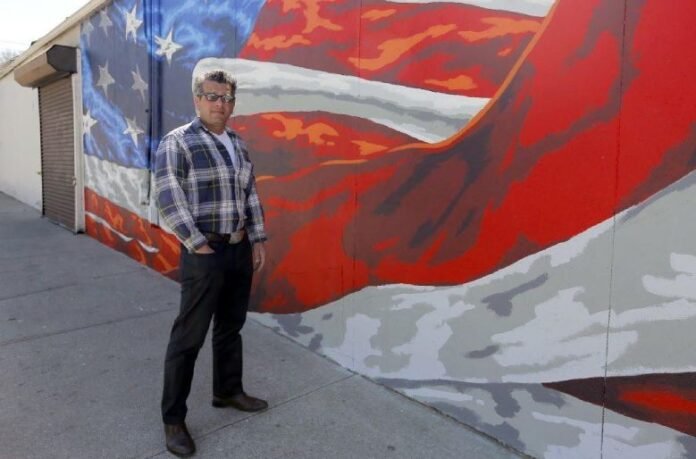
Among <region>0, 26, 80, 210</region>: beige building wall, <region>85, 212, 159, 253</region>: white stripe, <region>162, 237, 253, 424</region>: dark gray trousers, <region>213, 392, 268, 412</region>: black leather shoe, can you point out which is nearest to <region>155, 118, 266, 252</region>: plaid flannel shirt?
<region>162, 237, 253, 424</region>: dark gray trousers

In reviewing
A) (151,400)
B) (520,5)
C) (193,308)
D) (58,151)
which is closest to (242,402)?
(151,400)

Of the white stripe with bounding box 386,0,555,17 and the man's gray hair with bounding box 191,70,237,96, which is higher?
the white stripe with bounding box 386,0,555,17

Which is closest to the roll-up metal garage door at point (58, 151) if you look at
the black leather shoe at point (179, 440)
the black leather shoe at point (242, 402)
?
the black leather shoe at point (242, 402)

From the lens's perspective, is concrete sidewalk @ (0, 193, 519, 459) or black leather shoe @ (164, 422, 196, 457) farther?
concrete sidewalk @ (0, 193, 519, 459)

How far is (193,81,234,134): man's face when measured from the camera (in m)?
2.71

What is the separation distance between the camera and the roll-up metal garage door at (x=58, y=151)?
8.97 metres

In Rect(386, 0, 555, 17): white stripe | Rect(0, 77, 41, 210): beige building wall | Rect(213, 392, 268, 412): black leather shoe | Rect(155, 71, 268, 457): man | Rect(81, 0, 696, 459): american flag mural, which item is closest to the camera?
Rect(81, 0, 696, 459): american flag mural

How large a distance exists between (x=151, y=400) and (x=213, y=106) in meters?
1.87

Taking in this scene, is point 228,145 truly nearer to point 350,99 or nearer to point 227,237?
point 227,237

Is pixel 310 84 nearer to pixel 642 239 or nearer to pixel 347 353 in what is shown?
pixel 347 353

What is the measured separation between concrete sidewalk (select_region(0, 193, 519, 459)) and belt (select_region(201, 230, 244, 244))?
1.09 meters

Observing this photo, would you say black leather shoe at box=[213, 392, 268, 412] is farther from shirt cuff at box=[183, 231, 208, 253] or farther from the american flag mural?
shirt cuff at box=[183, 231, 208, 253]

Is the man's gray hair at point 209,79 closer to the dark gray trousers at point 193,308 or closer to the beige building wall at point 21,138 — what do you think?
the dark gray trousers at point 193,308

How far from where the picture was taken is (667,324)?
220 centimetres
